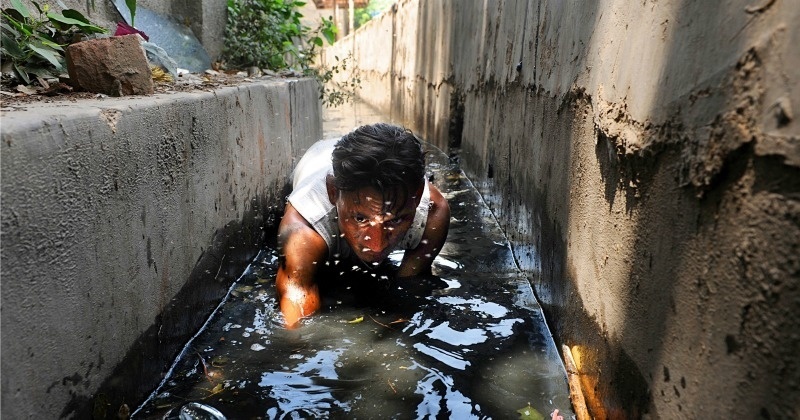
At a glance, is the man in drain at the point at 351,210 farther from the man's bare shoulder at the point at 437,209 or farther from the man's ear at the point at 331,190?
the man's bare shoulder at the point at 437,209

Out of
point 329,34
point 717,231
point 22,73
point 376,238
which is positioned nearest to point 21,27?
point 22,73

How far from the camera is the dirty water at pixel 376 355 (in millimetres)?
2035

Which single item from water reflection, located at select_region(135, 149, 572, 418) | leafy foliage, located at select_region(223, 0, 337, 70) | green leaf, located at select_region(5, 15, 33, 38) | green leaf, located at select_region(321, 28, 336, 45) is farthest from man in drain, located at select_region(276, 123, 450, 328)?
green leaf, located at select_region(321, 28, 336, 45)

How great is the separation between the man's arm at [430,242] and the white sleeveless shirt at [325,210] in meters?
0.04

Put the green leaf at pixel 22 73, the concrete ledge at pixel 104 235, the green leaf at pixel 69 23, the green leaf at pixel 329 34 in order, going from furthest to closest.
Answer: the green leaf at pixel 329 34
the green leaf at pixel 69 23
the green leaf at pixel 22 73
the concrete ledge at pixel 104 235

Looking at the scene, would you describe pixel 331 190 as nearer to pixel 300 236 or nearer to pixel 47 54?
pixel 300 236

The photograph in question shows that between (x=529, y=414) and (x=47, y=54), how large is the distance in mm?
2284

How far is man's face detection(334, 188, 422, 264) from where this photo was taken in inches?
102

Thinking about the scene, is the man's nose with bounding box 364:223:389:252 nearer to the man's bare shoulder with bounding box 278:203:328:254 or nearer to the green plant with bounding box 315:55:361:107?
the man's bare shoulder with bounding box 278:203:328:254

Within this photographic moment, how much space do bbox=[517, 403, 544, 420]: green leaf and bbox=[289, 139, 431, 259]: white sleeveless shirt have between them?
1186 mm

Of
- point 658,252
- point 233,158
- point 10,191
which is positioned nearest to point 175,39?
point 233,158

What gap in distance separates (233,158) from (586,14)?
1790mm

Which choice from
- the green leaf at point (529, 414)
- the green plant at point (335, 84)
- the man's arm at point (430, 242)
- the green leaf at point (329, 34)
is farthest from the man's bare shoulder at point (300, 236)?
the green leaf at point (329, 34)

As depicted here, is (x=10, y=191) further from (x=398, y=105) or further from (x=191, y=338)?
(x=398, y=105)
